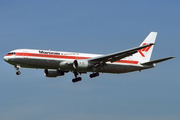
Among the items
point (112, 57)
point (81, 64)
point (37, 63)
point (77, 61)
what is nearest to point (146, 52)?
point (112, 57)

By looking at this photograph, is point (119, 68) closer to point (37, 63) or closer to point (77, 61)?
point (77, 61)

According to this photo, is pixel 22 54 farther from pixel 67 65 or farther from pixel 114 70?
pixel 114 70

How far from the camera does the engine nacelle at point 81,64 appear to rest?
225 feet

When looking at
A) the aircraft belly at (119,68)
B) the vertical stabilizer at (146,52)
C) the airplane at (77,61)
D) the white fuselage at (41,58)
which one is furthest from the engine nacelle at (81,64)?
the vertical stabilizer at (146,52)

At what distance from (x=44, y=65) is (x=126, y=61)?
17.5m

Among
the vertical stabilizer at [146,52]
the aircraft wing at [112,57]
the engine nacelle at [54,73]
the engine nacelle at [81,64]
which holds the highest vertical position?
the vertical stabilizer at [146,52]

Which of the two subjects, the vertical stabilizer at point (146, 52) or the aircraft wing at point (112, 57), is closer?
the aircraft wing at point (112, 57)

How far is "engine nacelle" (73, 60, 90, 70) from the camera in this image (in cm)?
6844

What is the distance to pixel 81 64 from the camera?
68.9 meters

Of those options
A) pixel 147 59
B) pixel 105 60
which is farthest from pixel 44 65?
pixel 147 59

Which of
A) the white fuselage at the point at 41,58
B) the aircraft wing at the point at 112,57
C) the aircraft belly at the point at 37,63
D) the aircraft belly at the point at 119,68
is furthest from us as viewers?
the aircraft belly at the point at 119,68

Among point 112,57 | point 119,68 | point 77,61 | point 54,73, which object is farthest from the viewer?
point 54,73

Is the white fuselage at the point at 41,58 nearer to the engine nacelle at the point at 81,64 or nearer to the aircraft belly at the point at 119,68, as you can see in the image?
the engine nacelle at the point at 81,64

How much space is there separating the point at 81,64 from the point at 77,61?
989mm
